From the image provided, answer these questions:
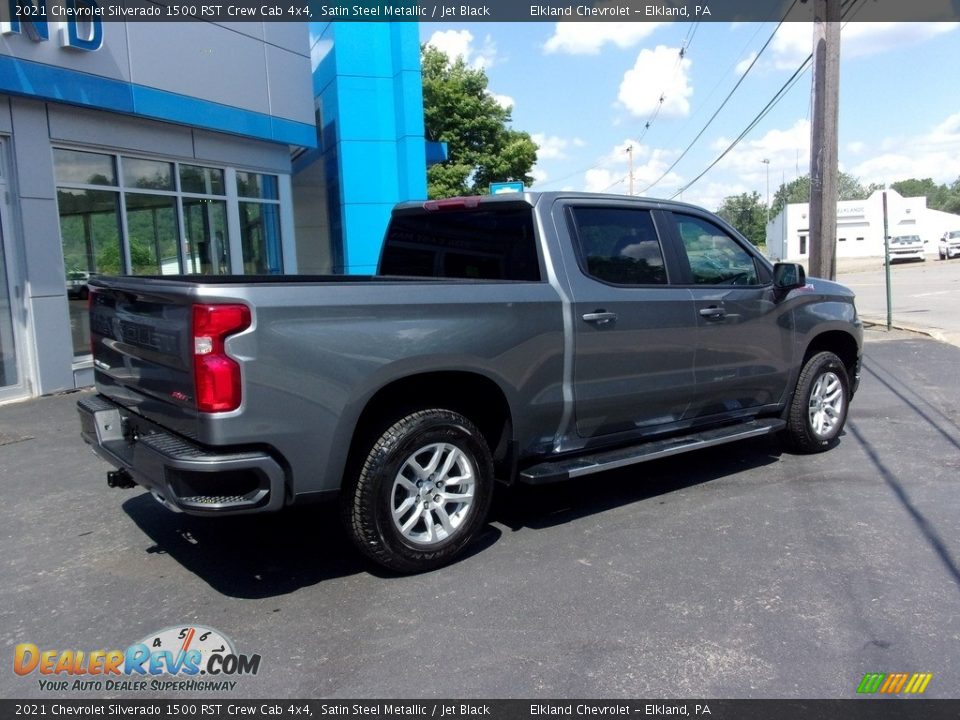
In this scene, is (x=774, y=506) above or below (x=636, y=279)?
below

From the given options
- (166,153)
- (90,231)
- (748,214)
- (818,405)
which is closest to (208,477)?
(818,405)

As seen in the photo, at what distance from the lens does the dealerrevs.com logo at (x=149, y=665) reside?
3156 millimetres

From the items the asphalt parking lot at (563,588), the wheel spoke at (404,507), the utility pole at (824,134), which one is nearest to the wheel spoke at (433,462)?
the wheel spoke at (404,507)

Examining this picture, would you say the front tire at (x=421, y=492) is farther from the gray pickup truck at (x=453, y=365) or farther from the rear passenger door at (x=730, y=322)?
the rear passenger door at (x=730, y=322)

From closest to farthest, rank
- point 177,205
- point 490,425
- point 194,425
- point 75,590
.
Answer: point 194,425 → point 75,590 → point 490,425 → point 177,205

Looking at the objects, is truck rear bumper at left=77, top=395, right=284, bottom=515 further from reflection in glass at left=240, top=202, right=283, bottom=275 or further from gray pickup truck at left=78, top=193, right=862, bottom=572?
reflection in glass at left=240, top=202, right=283, bottom=275

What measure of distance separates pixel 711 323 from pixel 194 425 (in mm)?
3372

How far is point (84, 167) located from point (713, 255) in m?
8.29

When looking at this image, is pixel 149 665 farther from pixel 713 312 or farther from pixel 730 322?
pixel 730 322

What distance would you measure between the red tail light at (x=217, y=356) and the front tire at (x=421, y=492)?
77 cm

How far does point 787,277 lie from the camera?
19.0 ft
